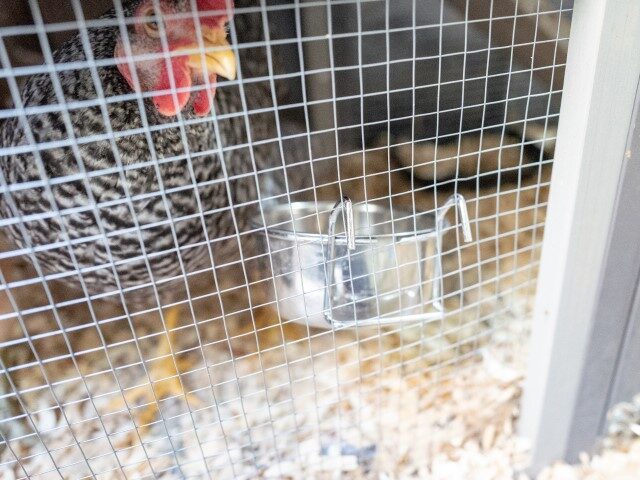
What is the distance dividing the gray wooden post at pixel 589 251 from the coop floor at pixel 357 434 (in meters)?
0.09

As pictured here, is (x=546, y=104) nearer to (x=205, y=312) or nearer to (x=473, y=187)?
(x=473, y=187)

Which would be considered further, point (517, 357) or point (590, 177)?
point (517, 357)

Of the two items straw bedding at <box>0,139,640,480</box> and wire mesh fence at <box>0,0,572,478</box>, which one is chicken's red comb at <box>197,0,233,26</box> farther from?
straw bedding at <box>0,139,640,480</box>

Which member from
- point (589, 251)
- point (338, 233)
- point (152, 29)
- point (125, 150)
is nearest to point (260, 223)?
point (338, 233)

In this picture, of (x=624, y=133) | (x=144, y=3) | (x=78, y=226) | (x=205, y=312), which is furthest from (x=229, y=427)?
(x=624, y=133)

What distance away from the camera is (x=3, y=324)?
5.18ft

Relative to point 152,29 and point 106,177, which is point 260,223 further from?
point 152,29

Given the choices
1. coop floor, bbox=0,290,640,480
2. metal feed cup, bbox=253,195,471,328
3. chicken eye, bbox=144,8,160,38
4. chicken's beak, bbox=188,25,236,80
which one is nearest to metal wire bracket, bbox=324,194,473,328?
metal feed cup, bbox=253,195,471,328

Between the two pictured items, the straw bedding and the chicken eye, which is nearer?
the chicken eye

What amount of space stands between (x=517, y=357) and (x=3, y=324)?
1512 millimetres

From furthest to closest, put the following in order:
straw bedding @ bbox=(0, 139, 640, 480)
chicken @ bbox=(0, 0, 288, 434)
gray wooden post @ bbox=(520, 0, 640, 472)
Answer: straw bedding @ bbox=(0, 139, 640, 480)
chicken @ bbox=(0, 0, 288, 434)
gray wooden post @ bbox=(520, 0, 640, 472)

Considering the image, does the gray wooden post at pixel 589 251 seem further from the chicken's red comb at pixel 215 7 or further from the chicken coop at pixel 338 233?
the chicken's red comb at pixel 215 7

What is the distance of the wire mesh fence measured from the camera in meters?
0.89

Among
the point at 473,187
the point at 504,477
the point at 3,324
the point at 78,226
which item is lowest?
the point at 504,477
